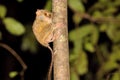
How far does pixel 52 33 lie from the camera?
0.89m

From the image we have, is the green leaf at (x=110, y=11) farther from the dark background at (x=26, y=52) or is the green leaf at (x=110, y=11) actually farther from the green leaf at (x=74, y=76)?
the green leaf at (x=74, y=76)

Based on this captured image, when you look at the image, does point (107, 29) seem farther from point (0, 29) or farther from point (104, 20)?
point (0, 29)

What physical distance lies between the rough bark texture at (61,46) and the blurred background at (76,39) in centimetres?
77

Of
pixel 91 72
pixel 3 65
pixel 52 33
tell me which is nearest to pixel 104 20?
pixel 91 72

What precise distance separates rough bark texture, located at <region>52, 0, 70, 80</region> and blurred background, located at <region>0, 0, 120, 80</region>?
77 cm

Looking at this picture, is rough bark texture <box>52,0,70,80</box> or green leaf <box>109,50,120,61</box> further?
green leaf <box>109,50,120,61</box>

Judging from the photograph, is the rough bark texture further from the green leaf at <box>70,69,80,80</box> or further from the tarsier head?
the green leaf at <box>70,69,80,80</box>

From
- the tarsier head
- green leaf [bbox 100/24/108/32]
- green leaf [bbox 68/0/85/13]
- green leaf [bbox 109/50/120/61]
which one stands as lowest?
the tarsier head

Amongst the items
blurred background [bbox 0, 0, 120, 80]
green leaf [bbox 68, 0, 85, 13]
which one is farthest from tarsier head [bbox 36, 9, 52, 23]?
green leaf [bbox 68, 0, 85, 13]

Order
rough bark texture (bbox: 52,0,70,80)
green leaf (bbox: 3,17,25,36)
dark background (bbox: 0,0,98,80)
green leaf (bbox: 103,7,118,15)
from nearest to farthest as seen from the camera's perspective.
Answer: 1. rough bark texture (bbox: 52,0,70,80)
2. green leaf (bbox: 3,17,25,36)
3. green leaf (bbox: 103,7,118,15)
4. dark background (bbox: 0,0,98,80)

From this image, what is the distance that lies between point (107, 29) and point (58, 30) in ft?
3.63

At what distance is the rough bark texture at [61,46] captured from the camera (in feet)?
2.84

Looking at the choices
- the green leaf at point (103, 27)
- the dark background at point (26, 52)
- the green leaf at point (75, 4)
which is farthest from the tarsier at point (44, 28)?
the dark background at point (26, 52)

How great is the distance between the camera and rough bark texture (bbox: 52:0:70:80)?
34.0 inches
